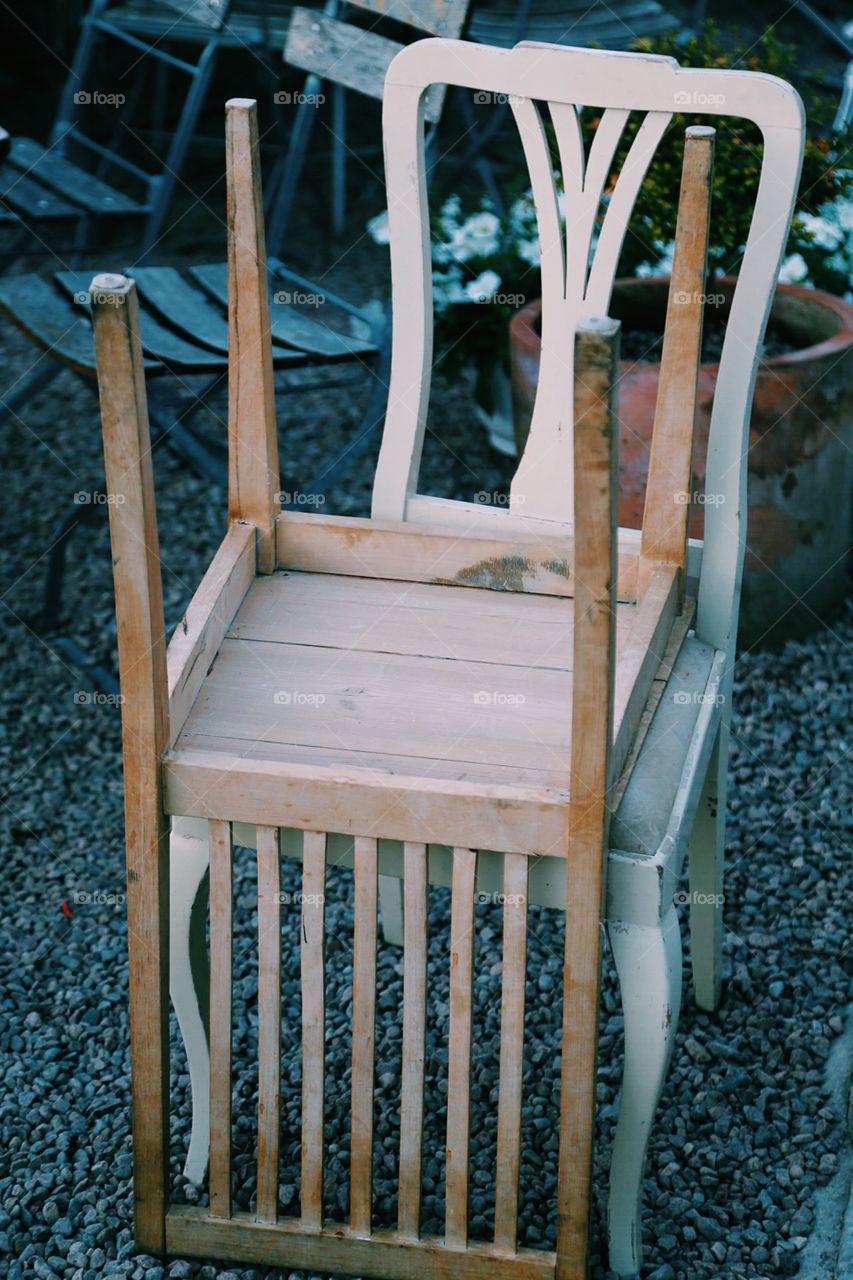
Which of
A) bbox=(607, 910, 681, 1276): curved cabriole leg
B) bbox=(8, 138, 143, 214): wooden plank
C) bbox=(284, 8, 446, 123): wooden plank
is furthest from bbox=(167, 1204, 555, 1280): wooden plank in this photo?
bbox=(8, 138, 143, 214): wooden plank

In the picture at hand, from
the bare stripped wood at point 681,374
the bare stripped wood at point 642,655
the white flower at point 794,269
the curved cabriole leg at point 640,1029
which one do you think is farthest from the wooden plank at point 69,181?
the curved cabriole leg at point 640,1029

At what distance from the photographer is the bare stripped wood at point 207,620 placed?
5.37 ft

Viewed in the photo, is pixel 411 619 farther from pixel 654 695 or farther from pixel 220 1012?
pixel 220 1012

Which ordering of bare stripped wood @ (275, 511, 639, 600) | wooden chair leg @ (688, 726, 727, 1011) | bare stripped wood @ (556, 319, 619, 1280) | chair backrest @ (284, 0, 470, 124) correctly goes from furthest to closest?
chair backrest @ (284, 0, 470, 124), wooden chair leg @ (688, 726, 727, 1011), bare stripped wood @ (275, 511, 639, 600), bare stripped wood @ (556, 319, 619, 1280)

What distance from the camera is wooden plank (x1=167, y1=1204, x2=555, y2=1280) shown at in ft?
5.45

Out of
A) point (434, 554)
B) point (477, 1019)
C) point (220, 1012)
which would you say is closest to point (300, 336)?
point (434, 554)

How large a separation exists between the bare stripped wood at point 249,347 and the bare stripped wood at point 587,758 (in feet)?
2.10

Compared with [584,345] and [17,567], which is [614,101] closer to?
[584,345]

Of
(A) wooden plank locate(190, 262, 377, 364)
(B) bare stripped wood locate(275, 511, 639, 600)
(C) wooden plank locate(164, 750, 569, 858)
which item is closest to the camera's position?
(C) wooden plank locate(164, 750, 569, 858)

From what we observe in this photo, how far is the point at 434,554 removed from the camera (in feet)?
6.25

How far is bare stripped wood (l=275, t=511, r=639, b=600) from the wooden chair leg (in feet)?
0.96

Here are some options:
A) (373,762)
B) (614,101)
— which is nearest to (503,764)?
(373,762)

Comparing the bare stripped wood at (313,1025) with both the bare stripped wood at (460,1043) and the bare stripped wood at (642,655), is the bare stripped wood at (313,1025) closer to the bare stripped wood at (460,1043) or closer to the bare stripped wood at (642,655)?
the bare stripped wood at (460,1043)

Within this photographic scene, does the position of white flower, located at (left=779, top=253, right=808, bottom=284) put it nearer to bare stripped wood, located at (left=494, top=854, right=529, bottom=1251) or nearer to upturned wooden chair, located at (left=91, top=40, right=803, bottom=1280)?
upturned wooden chair, located at (left=91, top=40, right=803, bottom=1280)
